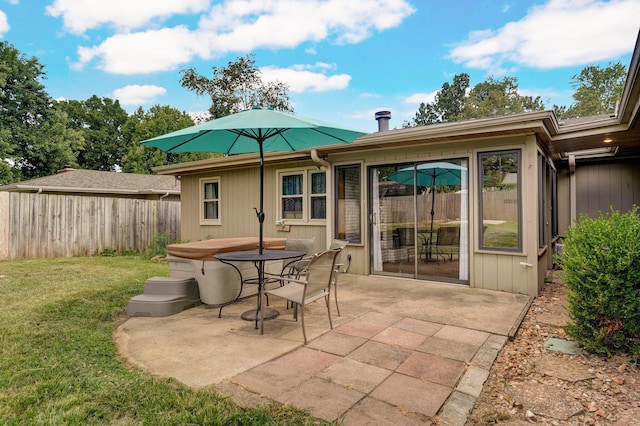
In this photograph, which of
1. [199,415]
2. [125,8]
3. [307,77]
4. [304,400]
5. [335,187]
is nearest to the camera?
[199,415]

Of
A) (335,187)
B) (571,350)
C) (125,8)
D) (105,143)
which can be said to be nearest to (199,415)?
(571,350)

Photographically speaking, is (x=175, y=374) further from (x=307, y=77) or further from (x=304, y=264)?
(x=307, y=77)

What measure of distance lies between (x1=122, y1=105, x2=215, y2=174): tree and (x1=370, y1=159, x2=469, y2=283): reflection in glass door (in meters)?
19.6

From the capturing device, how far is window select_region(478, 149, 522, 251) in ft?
15.8

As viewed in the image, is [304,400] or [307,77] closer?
[304,400]

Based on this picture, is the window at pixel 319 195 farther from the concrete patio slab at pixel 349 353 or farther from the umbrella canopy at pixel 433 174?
the concrete patio slab at pixel 349 353

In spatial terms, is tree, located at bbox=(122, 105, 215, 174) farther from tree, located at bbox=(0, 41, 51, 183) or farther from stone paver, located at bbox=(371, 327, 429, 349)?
stone paver, located at bbox=(371, 327, 429, 349)

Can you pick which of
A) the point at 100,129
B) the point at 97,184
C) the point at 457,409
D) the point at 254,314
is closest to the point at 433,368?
the point at 457,409

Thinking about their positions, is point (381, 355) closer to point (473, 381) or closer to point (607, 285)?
point (473, 381)

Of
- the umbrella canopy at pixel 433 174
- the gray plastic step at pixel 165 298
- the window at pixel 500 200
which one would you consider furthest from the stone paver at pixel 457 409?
the umbrella canopy at pixel 433 174

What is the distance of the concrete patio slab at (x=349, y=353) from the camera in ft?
7.01

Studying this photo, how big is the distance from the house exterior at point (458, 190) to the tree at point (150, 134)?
18.1m

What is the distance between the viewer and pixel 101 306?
14.3 feet

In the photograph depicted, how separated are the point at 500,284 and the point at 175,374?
430 centimetres
